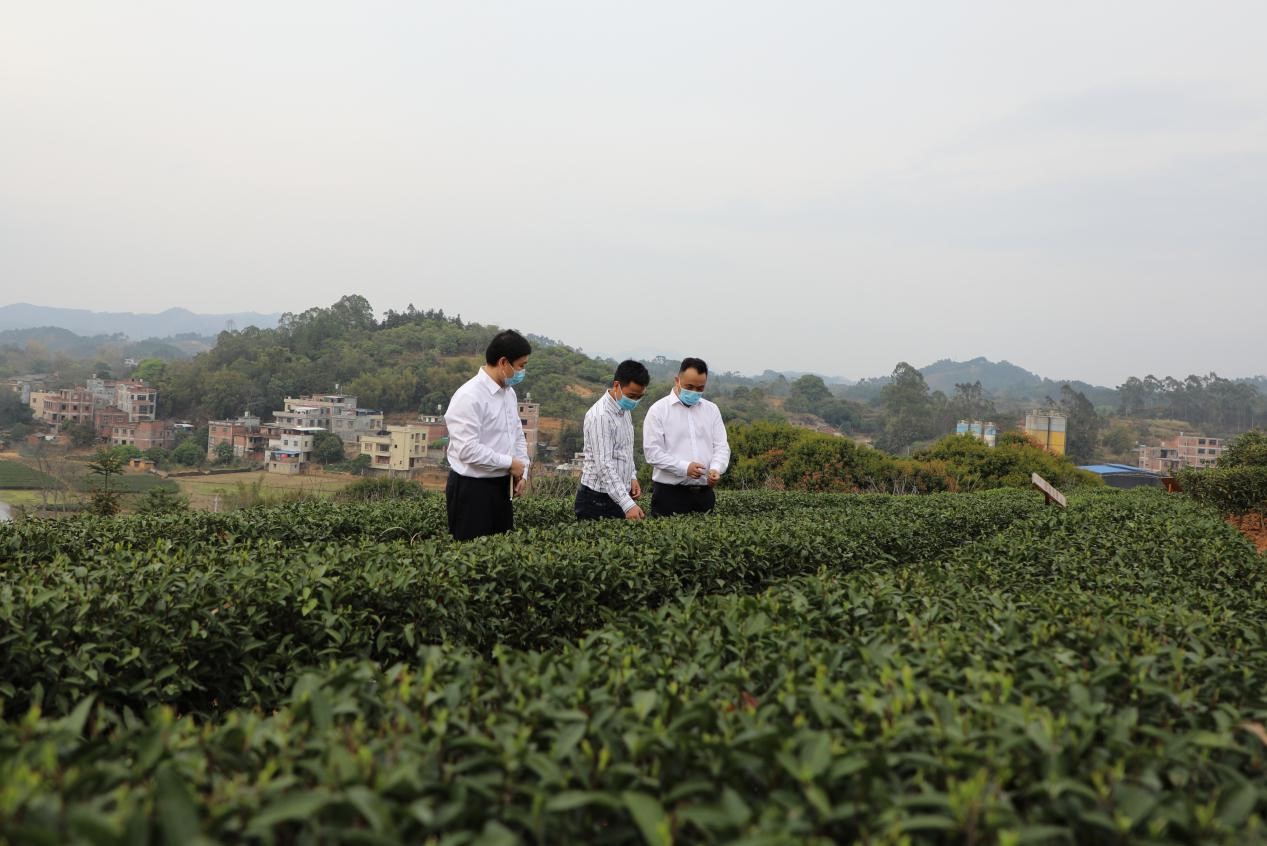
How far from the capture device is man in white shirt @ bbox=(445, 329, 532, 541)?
5.12 m

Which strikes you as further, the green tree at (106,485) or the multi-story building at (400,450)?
the multi-story building at (400,450)

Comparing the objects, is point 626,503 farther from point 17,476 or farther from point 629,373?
point 17,476

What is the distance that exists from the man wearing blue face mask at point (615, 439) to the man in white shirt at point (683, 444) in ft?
1.09

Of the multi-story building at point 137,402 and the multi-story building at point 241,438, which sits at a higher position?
the multi-story building at point 137,402

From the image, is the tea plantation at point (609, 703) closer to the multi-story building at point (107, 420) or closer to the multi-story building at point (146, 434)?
the multi-story building at point (146, 434)

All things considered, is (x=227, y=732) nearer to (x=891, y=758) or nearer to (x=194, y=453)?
(x=891, y=758)

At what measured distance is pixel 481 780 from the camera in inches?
62.3

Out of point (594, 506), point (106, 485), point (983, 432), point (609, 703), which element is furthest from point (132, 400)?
point (609, 703)

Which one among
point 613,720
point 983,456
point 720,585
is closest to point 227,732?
point 613,720

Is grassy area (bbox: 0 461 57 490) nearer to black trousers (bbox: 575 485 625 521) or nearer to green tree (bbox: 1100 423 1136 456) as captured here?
black trousers (bbox: 575 485 625 521)

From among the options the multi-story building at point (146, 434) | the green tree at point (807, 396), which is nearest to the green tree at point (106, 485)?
the multi-story building at point (146, 434)

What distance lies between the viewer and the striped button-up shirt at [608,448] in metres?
5.97

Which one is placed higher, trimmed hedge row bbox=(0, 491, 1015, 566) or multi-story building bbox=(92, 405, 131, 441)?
trimmed hedge row bbox=(0, 491, 1015, 566)

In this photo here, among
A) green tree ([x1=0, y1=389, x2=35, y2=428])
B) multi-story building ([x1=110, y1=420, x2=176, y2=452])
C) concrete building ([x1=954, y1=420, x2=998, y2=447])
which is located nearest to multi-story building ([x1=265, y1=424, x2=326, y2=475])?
multi-story building ([x1=110, y1=420, x2=176, y2=452])
